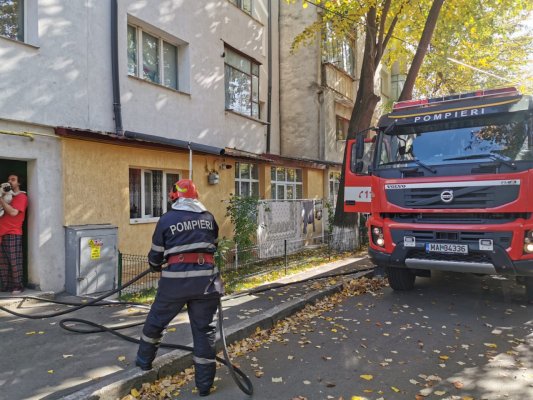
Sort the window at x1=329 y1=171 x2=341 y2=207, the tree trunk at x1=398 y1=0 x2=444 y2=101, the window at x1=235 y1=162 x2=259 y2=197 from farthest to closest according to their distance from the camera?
1. the window at x1=329 y1=171 x2=341 y2=207
2. the window at x1=235 y1=162 x2=259 y2=197
3. the tree trunk at x1=398 y1=0 x2=444 y2=101

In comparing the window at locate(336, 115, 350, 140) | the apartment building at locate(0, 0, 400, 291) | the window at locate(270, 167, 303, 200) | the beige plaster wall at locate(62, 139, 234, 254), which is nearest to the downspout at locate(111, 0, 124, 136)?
the apartment building at locate(0, 0, 400, 291)

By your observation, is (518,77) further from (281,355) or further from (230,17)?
(281,355)

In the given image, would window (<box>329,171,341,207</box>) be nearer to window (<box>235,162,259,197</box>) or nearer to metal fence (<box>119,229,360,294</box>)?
metal fence (<box>119,229,360,294</box>)

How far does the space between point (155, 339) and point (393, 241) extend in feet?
13.5

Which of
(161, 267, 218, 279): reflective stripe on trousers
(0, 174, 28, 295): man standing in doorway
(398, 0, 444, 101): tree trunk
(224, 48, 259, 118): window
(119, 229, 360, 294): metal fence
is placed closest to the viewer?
(161, 267, 218, 279): reflective stripe on trousers

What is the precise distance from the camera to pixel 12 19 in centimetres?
700

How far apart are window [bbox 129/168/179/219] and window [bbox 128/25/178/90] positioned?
6.94ft

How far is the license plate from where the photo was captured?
618 cm

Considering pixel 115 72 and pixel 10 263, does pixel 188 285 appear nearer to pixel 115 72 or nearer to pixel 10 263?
pixel 10 263

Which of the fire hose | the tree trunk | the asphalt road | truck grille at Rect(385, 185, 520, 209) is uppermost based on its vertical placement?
the tree trunk

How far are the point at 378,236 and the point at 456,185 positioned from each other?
57.8 inches

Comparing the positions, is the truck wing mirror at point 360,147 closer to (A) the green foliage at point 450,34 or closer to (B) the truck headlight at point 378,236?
Result: (B) the truck headlight at point 378,236

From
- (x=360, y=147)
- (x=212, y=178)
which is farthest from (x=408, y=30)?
(x=360, y=147)

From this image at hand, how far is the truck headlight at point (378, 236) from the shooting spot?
7.02 metres
